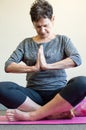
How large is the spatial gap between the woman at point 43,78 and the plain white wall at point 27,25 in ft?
3.02

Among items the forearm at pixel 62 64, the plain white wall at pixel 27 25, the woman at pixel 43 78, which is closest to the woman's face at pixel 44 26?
the woman at pixel 43 78

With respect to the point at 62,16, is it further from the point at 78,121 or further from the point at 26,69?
the point at 78,121

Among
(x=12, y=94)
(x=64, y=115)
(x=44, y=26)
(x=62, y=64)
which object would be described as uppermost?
(x=44, y=26)

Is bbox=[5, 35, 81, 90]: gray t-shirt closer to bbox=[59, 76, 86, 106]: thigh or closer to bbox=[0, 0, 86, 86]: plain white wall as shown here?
bbox=[59, 76, 86, 106]: thigh

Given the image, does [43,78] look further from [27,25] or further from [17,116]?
[27,25]

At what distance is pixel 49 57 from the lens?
1.56m

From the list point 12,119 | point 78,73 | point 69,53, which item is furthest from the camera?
point 78,73

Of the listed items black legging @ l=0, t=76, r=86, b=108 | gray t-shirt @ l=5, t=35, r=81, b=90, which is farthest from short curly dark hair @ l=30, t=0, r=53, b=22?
black legging @ l=0, t=76, r=86, b=108

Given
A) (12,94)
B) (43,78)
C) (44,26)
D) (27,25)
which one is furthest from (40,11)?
(27,25)

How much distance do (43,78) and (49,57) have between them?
111 millimetres

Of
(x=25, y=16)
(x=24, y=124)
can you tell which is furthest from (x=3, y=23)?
(x=24, y=124)

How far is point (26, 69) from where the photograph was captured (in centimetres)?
147

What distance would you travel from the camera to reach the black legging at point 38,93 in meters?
A: 1.37

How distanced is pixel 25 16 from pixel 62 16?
311 millimetres
